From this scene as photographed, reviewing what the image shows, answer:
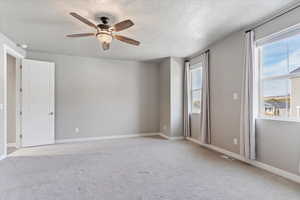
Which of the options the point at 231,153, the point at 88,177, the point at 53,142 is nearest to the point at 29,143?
the point at 53,142

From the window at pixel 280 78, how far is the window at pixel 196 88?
6.57ft

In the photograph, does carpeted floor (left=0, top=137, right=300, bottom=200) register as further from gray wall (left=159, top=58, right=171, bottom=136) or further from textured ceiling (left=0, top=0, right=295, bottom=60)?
textured ceiling (left=0, top=0, right=295, bottom=60)

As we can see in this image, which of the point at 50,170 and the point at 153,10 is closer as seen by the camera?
the point at 153,10

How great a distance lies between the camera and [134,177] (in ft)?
8.89

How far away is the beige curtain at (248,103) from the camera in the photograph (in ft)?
10.3

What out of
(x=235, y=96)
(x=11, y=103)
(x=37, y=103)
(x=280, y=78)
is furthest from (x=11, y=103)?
(x=280, y=78)

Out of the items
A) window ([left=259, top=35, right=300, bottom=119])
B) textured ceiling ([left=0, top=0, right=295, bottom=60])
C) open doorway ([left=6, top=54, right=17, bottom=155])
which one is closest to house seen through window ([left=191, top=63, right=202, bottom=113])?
textured ceiling ([left=0, top=0, right=295, bottom=60])

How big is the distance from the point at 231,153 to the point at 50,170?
3586 mm

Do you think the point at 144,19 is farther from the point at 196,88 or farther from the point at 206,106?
the point at 196,88

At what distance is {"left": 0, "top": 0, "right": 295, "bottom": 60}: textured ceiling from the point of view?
2457mm

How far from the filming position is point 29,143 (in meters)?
4.57

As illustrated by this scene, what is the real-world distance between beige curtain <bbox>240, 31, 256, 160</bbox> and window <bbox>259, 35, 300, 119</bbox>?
19 cm

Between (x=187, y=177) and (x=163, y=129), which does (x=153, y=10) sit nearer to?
(x=187, y=177)

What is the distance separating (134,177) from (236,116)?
242cm
